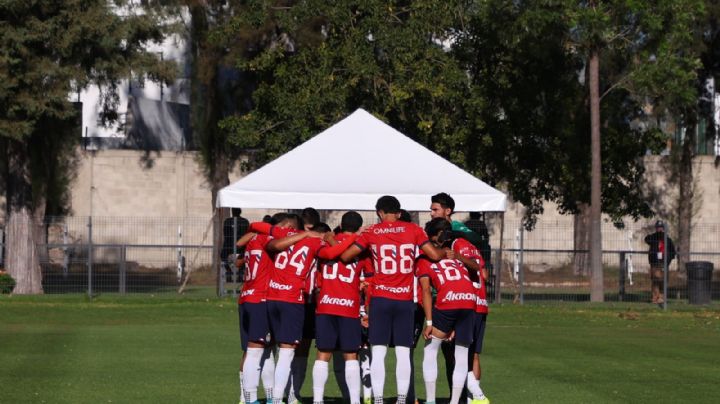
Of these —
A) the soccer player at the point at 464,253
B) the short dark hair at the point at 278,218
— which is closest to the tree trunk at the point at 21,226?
the short dark hair at the point at 278,218

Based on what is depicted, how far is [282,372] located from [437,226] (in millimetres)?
2137

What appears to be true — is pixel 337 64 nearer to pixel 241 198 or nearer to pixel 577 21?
pixel 577 21

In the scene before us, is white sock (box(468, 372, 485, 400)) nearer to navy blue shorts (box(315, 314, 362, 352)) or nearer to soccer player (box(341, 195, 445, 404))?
soccer player (box(341, 195, 445, 404))

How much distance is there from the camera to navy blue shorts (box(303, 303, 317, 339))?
46.4 ft

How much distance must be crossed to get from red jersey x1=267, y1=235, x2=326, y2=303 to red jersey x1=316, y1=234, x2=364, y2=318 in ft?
0.58

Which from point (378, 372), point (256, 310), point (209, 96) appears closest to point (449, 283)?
point (378, 372)

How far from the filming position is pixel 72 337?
73.5ft

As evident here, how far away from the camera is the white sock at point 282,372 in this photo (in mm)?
13188

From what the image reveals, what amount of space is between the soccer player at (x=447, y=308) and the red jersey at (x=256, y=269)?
155 centimetres

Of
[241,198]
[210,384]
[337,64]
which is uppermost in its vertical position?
[337,64]

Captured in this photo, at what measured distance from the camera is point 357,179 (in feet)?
70.4

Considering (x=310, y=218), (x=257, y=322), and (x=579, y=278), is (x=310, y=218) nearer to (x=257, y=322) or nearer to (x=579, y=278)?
(x=257, y=322)

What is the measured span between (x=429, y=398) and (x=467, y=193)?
8283 millimetres

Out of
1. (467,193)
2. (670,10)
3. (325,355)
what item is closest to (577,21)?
(670,10)
